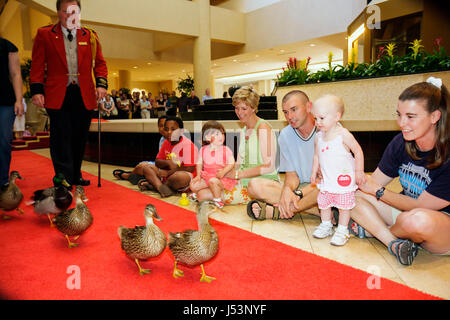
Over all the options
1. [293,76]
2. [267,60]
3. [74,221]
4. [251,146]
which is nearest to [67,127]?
[74,221]

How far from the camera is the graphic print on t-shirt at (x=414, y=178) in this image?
1.94 m

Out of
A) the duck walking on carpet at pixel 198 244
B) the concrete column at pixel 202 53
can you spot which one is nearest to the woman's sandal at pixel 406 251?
the duck walking on carpet at pixel 198 244

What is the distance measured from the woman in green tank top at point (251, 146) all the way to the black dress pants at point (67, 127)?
2.00 meters

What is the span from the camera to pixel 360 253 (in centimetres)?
208

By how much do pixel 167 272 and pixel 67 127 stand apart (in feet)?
8.60

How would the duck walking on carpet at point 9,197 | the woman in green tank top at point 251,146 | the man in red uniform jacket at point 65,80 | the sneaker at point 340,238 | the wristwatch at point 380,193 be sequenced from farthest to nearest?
the man in red uniform jacket at point 65,80, the woman in green tank top at point 251,146, the duck walking on carpet at point 9,197, the sneaker at point 340,238, the wristwatch at point 380,193

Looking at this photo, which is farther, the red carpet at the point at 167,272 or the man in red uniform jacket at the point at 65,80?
the man in red uniform jacket at the point at 65,80

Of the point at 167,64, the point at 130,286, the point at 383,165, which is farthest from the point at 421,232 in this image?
the point at 167,64

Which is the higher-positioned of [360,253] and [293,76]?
[293,76]

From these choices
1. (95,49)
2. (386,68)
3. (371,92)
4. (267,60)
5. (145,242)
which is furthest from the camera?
(267,60)

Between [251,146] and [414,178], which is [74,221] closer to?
[251,146]

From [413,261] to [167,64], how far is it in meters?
19.4

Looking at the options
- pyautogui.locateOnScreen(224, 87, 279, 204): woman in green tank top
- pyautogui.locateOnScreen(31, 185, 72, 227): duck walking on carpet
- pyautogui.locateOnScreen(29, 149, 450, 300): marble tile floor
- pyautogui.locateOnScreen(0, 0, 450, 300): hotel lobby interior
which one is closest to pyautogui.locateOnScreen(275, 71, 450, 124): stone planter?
pyautogui.locateOnScreen(0, 0, 450, 300): hotel lobby interior

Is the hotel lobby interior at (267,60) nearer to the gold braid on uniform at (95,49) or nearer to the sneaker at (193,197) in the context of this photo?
the sneaker at (193,197)
